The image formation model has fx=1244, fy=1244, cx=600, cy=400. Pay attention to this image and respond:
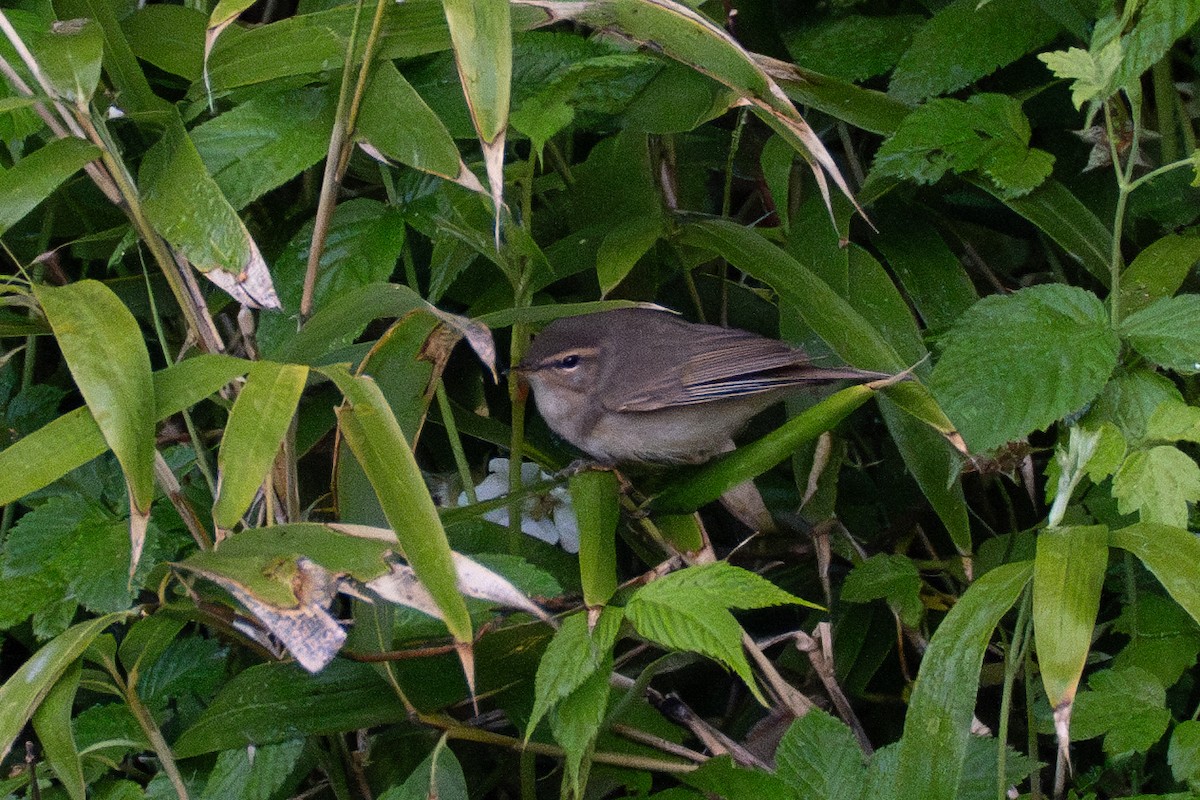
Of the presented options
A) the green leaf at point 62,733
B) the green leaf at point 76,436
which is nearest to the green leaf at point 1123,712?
the green leaf at point 76,436

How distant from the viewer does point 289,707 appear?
8.22 ft

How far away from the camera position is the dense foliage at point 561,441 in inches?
85.4

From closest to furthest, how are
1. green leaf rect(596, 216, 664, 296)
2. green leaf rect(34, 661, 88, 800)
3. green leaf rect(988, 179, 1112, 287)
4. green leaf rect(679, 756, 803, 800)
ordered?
green leaf rect(34, 661, 88, 800) < green leaf rect(679, 756, 803, 800) < green leaf rect(596, 216, 664, 296) < green leaf rect(988, 179, 1112, 287)

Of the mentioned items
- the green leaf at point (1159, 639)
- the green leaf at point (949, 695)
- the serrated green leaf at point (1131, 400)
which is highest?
the serrated green leaf at point (1131, 400)

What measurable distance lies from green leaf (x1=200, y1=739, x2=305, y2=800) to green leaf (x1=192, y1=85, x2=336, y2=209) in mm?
1110

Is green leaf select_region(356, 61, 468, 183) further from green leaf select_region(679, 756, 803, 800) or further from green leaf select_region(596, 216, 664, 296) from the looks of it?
green leaf select_region(679, 756, 803, 800)

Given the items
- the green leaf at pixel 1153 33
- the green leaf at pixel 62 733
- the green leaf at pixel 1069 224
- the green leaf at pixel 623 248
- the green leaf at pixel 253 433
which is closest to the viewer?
the green leaf at pixel 253 433

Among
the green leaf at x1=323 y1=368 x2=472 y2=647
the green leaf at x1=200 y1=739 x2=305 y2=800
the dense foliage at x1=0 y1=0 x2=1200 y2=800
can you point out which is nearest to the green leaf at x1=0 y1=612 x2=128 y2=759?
the dense foliage at x1=0 y1=0 x2=1200 y2=800

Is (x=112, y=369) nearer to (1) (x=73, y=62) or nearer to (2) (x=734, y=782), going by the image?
(1) (x=73, y=62)

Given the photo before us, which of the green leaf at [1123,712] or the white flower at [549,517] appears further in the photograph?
the white flower at [549,517]

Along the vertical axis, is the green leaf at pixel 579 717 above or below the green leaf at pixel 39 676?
below

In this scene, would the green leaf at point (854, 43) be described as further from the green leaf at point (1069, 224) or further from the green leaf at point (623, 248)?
the green leaf at point (623, 248)

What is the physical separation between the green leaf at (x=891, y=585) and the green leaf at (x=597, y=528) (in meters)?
0.58

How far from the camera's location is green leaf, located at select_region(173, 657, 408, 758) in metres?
2.47
